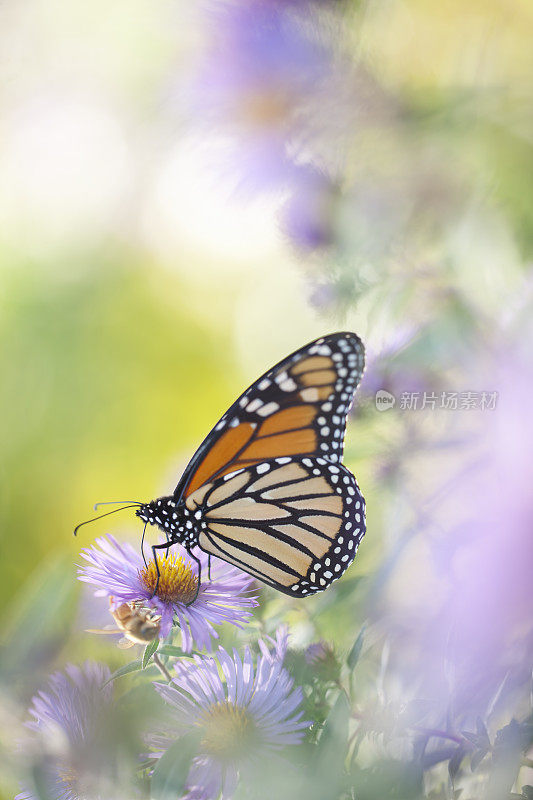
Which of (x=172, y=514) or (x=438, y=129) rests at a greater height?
(x=438, y=129)

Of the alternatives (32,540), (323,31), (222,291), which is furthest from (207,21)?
(32,540)

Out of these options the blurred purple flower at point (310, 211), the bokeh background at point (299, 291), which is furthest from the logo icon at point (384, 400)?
the blurred purple flower at point (310, 211)

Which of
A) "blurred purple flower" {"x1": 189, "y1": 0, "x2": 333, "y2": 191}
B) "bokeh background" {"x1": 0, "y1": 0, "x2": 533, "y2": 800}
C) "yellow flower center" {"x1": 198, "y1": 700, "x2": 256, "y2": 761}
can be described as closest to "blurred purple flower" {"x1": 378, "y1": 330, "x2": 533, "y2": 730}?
"bokeh background" {"x1": 0, "y1": 0, "x2": 533, "y2": 800}

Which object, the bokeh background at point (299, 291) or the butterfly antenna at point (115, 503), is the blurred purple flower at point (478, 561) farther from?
the butterfly antenna at point (115, 503)

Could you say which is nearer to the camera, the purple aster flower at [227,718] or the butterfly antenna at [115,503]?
the purple aster flower at [227,718]

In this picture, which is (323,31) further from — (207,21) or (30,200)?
(30,200)

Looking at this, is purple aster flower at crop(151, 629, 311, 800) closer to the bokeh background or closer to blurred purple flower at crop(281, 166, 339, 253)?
the bokeh background

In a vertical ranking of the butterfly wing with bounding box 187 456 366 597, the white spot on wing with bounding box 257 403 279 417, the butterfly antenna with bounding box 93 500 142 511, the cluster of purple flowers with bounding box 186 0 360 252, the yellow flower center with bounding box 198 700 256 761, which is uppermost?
the cluster of purple flowers with bounding box 186 0 360 252
